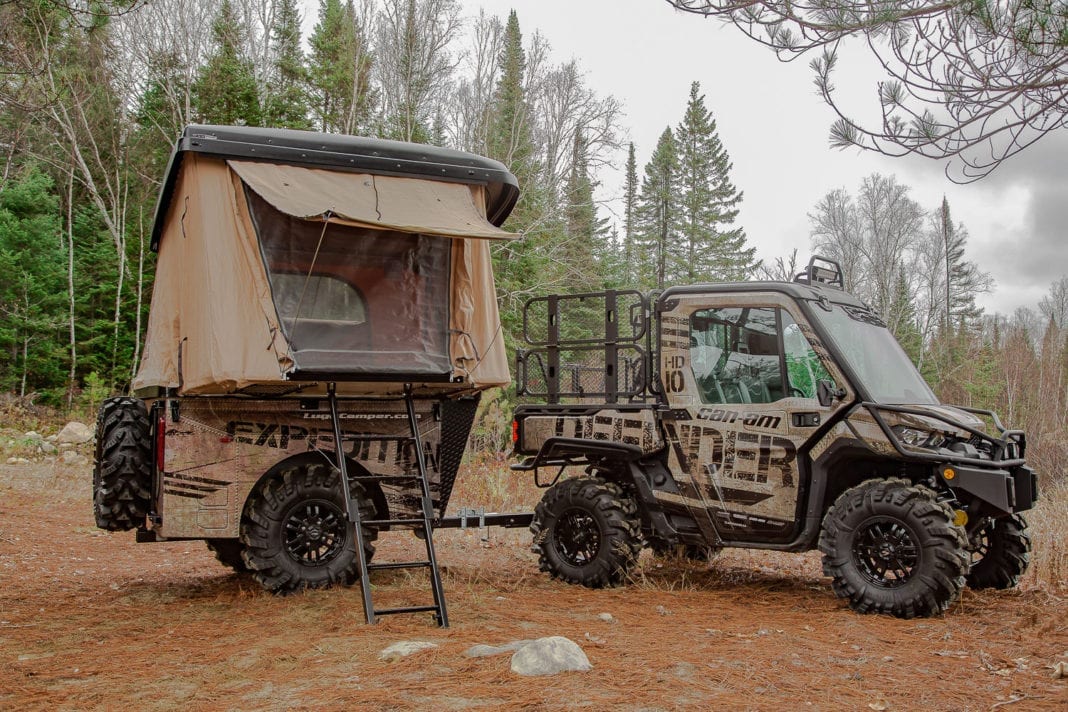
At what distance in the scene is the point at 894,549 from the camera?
6.13 m

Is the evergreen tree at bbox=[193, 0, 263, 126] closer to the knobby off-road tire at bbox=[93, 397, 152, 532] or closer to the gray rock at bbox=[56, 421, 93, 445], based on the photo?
the gray rock at bbox=[56, 421, 93, 445]

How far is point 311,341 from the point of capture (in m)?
6.34

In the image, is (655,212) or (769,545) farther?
(655,212)

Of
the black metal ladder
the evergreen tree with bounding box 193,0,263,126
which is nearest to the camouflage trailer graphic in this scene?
the black metal ladder

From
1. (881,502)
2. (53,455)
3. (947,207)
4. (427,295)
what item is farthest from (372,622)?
(947,207)

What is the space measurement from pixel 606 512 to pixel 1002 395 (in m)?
36.4

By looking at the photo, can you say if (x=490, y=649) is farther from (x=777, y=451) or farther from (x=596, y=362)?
(x=596, y=362)

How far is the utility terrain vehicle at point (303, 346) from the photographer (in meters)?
6.14

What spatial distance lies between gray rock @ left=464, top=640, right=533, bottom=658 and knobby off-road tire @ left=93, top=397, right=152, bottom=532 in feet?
9.99

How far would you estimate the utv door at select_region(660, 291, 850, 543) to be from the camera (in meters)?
6.67

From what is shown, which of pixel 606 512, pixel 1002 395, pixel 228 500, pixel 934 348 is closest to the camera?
pixel 228 500

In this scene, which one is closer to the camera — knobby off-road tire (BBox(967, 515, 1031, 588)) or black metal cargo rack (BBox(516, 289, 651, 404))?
knobby off-road tire (BBox(967, 515, 1031, 588))

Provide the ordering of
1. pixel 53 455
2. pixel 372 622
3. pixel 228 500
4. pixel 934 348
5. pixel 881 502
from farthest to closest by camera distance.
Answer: pixel 934 348, pixel 53 455, pixel 228 500, pixel 881 502, pixel 372 622

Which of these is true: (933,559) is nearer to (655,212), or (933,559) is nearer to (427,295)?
(427,295)
